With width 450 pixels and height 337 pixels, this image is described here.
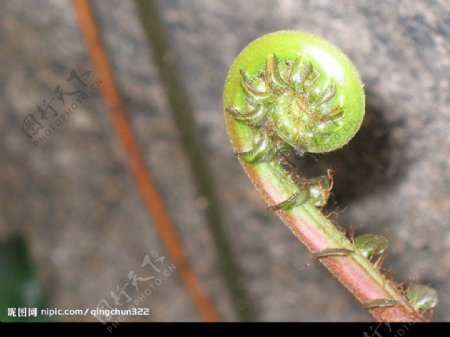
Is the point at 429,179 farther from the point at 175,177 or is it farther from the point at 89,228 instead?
the point at 89,228

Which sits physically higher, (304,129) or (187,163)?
(187,163)

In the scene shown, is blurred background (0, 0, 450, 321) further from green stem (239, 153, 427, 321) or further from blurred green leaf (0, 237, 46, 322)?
green stem (239, 153, 427, 321)

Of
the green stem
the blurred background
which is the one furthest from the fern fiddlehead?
the blurred background

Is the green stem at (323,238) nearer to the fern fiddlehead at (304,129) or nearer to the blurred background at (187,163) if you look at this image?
the fern fiddlehead at (304,129)

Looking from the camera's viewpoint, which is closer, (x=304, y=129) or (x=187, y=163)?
(x=304, y=129)

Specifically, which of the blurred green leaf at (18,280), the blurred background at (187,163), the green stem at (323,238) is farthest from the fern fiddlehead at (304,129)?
the blurred green leaf at (18,280)

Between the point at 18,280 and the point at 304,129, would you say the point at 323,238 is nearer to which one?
the point at 304,129

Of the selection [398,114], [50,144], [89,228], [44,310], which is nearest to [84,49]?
[50,144]

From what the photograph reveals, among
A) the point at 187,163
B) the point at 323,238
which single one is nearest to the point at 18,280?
the point at 187,163

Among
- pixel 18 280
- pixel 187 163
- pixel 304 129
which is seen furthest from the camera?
pixel 187 163
